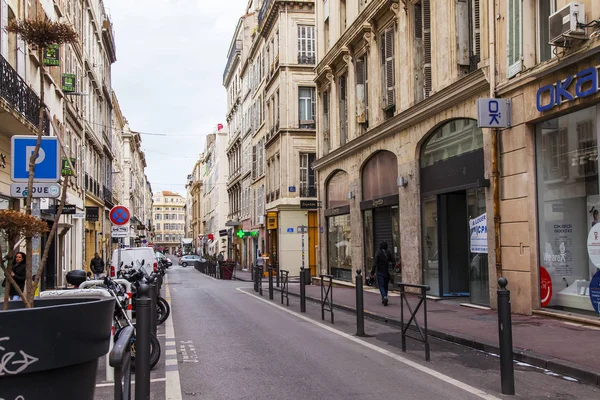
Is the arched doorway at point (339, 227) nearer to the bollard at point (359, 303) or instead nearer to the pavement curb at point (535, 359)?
the bollard at point (359, 303)

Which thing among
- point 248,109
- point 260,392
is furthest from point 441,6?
point 248,109

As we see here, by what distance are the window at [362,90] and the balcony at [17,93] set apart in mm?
10714

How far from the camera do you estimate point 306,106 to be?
37688 mm

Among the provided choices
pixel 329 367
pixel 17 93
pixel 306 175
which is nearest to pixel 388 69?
pixel 17 93

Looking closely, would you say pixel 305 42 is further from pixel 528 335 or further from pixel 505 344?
pixel 505 344

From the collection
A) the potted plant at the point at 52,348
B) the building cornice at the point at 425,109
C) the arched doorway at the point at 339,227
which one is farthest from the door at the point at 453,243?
the potted plant at the point at 52,348

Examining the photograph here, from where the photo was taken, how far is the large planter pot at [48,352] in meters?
2.81

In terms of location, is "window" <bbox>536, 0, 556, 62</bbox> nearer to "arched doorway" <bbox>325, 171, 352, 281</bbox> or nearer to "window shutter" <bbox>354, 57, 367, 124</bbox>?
"window shutter" <bbox>354, 57, 367, 124</bbox>

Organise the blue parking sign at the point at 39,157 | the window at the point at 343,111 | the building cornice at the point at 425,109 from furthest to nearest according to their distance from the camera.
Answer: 1. the window at the point at 343,111
2. the building cornice at the point at 425,109
3. the blue parking sign at the point at 39,157

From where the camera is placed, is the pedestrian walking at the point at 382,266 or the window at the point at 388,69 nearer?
the pedestrian walking at the point at 382,266

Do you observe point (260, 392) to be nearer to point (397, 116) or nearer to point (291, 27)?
point (397, 116)

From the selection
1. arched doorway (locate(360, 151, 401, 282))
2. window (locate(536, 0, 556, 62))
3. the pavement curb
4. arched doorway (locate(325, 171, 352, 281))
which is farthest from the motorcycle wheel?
arched doorway (locate(325, 171, 352, 281))

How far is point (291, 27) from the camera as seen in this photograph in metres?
37.4

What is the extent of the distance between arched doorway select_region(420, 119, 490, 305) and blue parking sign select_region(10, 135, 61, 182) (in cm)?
1006
